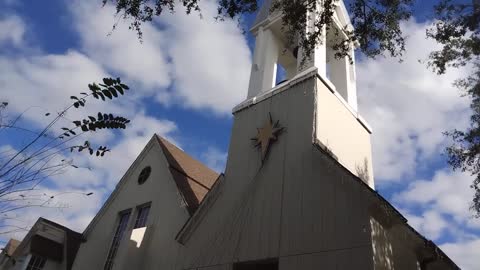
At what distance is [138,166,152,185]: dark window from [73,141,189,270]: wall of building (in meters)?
0.23

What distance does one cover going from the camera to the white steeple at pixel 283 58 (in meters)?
14.7

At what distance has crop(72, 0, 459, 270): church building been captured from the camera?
368 inches

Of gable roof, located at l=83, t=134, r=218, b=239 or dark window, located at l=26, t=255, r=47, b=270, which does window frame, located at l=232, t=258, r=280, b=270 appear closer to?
gable roof, located at l=83, t=134, r=218, b=239

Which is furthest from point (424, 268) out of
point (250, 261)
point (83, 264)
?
point (83, 264)

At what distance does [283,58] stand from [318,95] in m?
6.01

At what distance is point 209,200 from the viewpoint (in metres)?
13.1

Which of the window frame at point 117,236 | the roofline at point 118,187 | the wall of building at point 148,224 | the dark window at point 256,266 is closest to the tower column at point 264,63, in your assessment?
the wall of building at point 148,224

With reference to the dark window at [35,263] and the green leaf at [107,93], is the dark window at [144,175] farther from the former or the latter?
the green leaf at [107,93]

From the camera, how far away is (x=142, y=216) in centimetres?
1641

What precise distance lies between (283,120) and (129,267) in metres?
7.33

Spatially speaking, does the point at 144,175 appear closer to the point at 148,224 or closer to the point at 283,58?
the point at 148,224

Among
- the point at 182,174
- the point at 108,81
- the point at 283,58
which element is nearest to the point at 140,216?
the point at 182,174

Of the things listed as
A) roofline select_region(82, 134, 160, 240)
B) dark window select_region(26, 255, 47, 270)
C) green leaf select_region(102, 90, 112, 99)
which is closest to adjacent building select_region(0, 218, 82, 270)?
dark window select_region(26, 255, 47, 270)

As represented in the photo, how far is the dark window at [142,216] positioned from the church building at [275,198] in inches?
1.9
